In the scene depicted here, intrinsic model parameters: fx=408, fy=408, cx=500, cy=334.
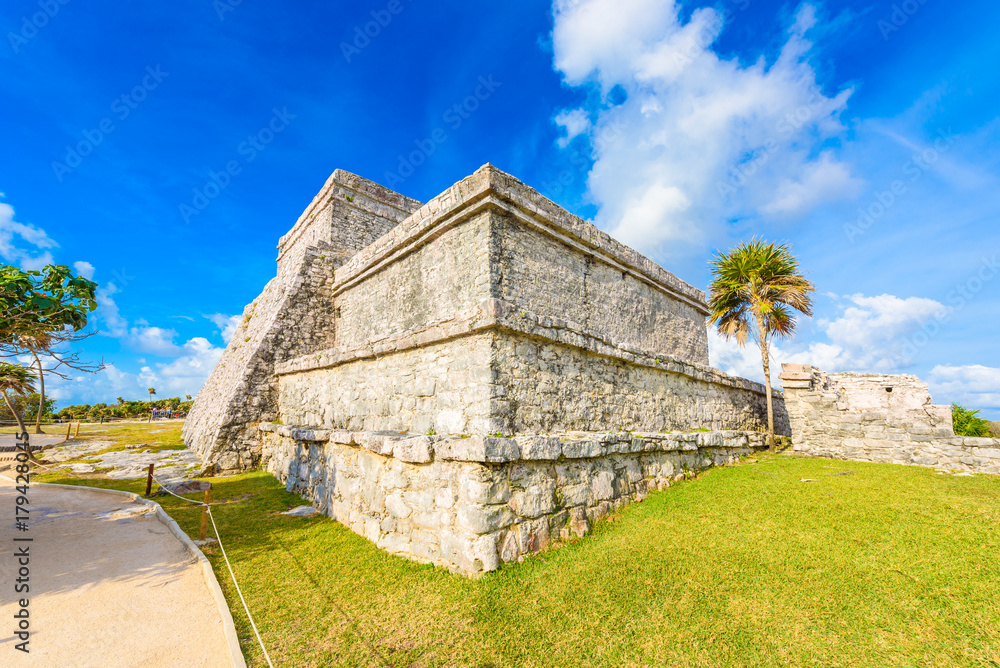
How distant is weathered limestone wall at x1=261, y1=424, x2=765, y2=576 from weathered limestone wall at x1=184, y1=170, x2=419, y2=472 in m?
4.29

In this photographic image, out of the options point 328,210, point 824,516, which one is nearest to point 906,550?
point 824,516

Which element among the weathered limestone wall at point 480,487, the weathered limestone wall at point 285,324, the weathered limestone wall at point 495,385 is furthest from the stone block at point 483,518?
the weathered limestone wall at point 285,324

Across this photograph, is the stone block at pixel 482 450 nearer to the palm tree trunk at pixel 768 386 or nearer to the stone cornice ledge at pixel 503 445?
the stone cornice ledge at pixel 503 445

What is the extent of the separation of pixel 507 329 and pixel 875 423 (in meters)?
9.15

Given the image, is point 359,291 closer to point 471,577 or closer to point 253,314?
point 253,314

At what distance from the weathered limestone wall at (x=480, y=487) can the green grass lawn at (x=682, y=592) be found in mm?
258

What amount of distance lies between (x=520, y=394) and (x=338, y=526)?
3717 millimetres

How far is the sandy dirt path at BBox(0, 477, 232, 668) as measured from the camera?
3.40 metres

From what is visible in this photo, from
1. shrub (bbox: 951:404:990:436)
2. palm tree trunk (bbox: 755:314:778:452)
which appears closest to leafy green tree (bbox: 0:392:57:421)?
palm tree trunk (bbox: 755:314:778:452)

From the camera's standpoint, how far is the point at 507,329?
16.4ft

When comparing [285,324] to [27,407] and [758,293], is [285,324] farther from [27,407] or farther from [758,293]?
[27,407]

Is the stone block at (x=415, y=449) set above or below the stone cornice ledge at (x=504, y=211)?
below

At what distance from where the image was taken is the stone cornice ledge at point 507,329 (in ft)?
16.3

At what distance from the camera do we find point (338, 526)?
6.34 meters
